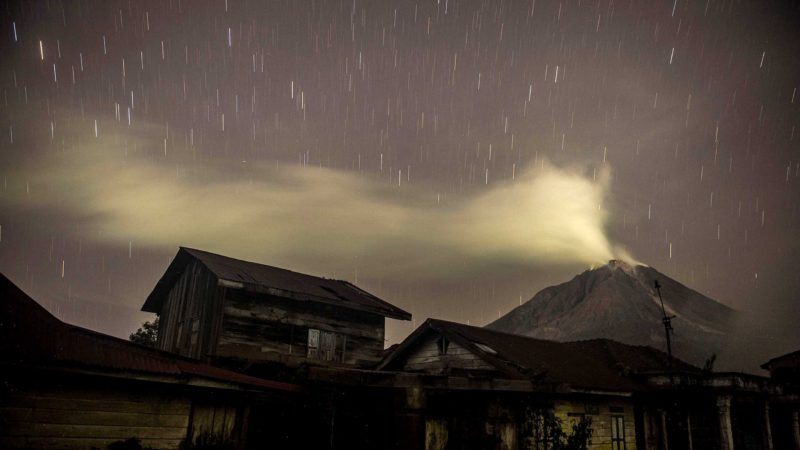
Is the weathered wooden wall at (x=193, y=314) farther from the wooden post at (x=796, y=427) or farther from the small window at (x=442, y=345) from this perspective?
the wooden post at (x=796, y=427)

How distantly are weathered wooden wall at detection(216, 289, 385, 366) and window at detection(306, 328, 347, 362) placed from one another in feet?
0.55

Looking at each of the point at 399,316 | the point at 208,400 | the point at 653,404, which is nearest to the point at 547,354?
the point at 653,404

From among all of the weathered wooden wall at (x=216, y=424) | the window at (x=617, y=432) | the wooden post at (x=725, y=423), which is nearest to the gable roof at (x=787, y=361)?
the wooden post at (x=725, y=423)

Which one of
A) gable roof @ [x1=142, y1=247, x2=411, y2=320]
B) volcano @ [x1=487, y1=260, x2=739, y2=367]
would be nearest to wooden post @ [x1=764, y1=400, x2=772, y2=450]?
gable roof @ [x1=142, y1=247, x2=411, y2=320]

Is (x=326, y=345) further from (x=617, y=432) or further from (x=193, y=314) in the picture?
(x=617, y=432)

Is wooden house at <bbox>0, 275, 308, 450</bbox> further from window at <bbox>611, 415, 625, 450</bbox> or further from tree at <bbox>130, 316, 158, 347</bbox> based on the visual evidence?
tree at <bbox>130, 316, 158, 347</bbox>

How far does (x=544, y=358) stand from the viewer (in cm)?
1953

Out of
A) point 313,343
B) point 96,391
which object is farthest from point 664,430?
point 96,391

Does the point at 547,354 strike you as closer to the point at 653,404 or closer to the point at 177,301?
the point at 653,404

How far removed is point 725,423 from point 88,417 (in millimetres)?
20852

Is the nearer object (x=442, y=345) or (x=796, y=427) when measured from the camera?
(x=442, y=345)

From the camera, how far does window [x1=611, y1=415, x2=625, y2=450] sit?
18016mm

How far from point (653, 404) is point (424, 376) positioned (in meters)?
14.5

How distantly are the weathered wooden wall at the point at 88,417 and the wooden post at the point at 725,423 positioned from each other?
1896 cm
